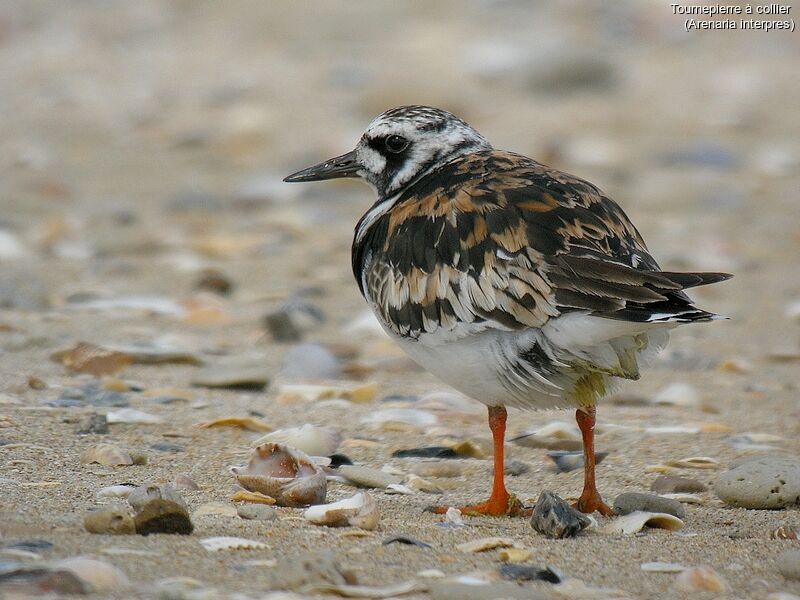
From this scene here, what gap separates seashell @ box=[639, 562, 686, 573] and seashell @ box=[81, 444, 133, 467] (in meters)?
1.60

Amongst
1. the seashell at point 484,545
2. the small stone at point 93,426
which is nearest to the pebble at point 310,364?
the small stone at point 93,426

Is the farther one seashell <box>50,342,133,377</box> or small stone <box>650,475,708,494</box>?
seashell <box>50,342,133,377</box>

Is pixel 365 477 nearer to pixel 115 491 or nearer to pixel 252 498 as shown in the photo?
pixel 252 498

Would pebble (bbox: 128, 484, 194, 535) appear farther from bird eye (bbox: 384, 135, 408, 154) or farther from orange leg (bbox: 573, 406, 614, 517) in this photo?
bird eye (bbox: 384, 135, 408, 154)

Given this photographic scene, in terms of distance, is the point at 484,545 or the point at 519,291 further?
the point at 519,291

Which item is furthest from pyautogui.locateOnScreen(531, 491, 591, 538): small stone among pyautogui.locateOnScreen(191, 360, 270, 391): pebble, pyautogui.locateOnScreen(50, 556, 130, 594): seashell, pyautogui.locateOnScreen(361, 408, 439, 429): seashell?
pyautogui.locateOnScreen(191, 360, 270, 391): pebble

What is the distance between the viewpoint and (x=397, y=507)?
3.44 metres

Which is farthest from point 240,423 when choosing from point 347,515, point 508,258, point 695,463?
point 695,463

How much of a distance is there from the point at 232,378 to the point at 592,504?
1.85 meters

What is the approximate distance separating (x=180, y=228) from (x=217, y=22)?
5629mm

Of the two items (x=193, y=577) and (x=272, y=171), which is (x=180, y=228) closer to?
(x=272, y=171)

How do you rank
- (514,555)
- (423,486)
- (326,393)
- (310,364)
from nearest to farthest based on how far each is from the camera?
1. (514,555)
2. (423,486)
3. (326,393)
4. (310,364)

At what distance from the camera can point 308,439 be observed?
397 cm

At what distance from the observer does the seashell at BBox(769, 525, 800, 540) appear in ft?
10.3
